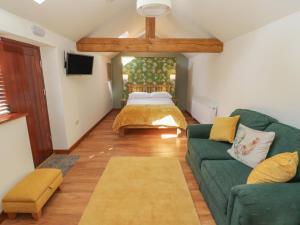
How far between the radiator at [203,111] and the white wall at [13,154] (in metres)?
3.56

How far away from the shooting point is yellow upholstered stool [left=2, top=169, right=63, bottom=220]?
1760 millimetres

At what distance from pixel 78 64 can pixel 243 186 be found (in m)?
3.37

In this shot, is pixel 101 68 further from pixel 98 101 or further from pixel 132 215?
pixel 132 215

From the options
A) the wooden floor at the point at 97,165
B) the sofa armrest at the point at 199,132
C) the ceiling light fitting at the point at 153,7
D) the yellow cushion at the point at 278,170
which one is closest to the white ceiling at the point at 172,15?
the ceiling light fitting at the point at 153,7

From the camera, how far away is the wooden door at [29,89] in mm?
2305

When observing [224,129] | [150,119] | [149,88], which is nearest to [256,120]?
[224,129]

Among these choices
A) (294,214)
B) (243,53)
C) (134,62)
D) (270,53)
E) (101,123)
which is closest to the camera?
(294,214)

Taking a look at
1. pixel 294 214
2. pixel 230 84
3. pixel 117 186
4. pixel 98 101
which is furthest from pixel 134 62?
pixel 294 214

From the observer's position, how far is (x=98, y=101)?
5.36 metres

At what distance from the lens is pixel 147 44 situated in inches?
142

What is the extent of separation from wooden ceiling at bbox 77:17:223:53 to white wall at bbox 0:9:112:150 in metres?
0.41

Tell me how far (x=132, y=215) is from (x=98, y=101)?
404 cm

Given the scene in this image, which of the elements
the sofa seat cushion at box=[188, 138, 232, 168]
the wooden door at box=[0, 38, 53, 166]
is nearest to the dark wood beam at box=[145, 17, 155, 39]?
the wooden door at box=[0, 38, 53, 166]

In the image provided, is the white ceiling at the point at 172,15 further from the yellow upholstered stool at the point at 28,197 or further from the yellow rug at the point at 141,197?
the yellow rug at the point at 141,197
